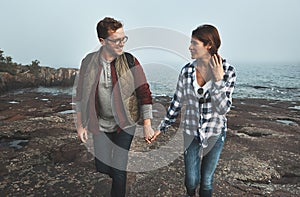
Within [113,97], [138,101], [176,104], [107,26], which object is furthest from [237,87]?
[107,26]

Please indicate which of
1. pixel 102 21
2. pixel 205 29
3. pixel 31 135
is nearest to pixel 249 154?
pixel 205 29

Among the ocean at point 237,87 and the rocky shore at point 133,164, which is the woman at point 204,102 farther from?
the rocky shore at point 133,164

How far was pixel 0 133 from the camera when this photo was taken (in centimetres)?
878

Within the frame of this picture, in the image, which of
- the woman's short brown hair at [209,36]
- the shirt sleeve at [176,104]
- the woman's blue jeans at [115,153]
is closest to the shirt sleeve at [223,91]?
the woman's short brown hair at [209,36]

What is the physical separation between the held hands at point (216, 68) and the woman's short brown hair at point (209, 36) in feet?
0.41

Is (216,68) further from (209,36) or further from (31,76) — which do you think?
(31,76)

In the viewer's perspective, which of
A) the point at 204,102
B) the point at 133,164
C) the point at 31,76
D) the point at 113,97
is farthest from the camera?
the point at 31,76

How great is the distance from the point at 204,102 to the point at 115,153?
4.45 ft

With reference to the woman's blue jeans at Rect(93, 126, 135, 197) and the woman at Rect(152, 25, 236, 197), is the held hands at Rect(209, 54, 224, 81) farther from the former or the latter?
the woman's blue jeans at Rect(93, 126, 135, 197)

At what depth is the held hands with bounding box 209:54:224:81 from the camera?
276 cm

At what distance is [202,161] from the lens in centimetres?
316

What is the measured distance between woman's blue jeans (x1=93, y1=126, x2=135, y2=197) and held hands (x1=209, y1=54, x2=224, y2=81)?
4.28 feet

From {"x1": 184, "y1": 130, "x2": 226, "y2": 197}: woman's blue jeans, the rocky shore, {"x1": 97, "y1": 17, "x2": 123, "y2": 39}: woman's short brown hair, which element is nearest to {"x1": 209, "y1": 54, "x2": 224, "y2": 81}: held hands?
{"x1": 184, "y1": 130, "x2": 226, "y2": 197}: woman's blue jeans

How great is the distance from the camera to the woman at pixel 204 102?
281 cm
